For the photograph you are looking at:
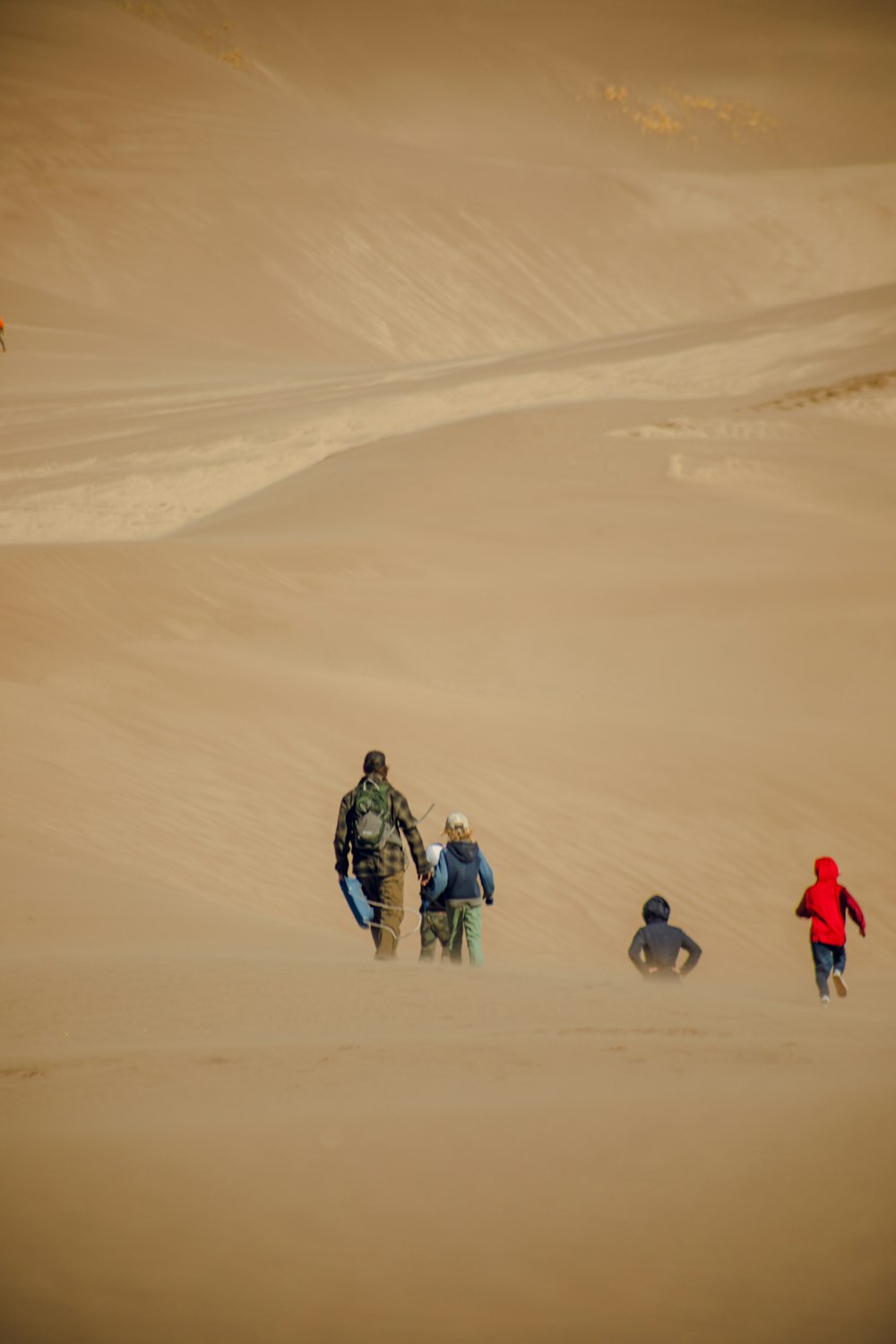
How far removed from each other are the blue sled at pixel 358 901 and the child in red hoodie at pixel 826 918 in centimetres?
229

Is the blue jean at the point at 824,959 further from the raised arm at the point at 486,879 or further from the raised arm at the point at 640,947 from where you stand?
the raised arm at the point at 486,879

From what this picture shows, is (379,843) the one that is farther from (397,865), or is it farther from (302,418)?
(302,418)

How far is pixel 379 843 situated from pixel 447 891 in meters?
0.60

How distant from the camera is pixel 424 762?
12484 mm

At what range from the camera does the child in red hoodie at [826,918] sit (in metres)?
7.92

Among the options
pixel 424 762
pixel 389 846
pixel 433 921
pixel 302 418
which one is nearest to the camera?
pixel 389 846

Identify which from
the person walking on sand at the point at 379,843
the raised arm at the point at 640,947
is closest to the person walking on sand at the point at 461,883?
the person walking on sand at the point at 379,843

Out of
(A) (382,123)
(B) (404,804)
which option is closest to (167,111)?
(A) (382,123)

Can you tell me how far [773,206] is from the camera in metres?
52.0

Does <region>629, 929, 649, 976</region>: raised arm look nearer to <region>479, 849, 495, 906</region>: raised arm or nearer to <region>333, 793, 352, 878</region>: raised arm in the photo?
<region>479, 849, 495, 906</region>: raised arm

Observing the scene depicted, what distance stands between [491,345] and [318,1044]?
126 feet

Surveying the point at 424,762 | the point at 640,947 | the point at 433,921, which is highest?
the point at 424,762

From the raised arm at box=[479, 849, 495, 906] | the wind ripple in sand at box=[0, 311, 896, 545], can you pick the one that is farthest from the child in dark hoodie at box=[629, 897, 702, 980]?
the wind ripple in sand at box=[0, 311, 896, 545]

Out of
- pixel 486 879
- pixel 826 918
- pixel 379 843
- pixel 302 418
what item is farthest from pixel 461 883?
pixel 302 418
